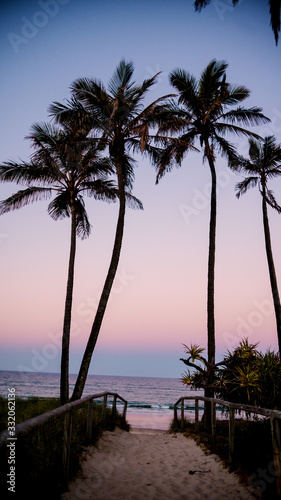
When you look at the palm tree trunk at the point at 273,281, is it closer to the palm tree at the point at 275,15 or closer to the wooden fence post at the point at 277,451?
the palm tree at the point at 275,15

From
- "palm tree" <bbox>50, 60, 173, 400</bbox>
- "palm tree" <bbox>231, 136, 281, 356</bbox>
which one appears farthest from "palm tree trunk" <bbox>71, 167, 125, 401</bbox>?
"palm tree" <bbox>231, 136, 281, 356</bbox>

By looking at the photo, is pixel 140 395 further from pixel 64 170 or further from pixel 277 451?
pixel 277 451

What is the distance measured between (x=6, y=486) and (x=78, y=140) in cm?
1277

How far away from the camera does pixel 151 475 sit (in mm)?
5984

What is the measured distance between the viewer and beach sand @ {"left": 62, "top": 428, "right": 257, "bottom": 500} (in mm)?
4754

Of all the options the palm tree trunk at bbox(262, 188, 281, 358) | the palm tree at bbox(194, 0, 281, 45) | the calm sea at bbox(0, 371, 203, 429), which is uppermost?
the palm tree at bbox(194, 0, 281, 45)

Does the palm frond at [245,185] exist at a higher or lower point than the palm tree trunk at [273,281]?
higher

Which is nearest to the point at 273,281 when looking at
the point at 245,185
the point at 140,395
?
the point at 245,185

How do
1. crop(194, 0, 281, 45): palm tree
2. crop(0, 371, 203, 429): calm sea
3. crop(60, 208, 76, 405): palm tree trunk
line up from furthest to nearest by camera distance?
crop(0, 371, 203, 429): calm sea < crop(60, 208, 76, 405): palm tree trunk < crop(194, 0, 281, 45): palm tree

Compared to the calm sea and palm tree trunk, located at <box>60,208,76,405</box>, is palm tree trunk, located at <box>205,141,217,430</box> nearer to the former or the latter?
palm tree trunk, located at <box>60,208,76,405</box>

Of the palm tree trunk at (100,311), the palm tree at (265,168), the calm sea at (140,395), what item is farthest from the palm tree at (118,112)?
Result: the calm sea at (140,395)

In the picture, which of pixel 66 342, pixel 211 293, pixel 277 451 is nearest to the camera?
pixel 277 451

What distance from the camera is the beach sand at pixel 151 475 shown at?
4754 mm

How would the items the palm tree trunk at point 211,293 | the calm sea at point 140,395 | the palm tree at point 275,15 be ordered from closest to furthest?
the palm tree at point 275,15
the palm tree trunk at point 211,293
the calm sea at point 140,395
